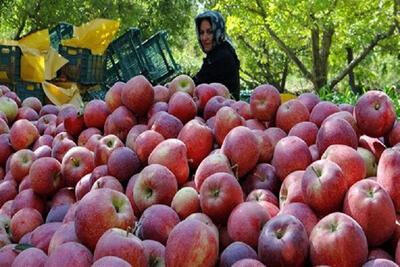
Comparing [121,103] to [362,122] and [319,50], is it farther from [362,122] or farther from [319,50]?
[319,50]

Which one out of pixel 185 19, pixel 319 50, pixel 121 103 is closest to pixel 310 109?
pixel 121 103

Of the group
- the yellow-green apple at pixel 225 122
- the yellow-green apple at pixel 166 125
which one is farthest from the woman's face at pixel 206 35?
the yellow-green apple at pixel 225 122

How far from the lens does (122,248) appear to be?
139 centimetres

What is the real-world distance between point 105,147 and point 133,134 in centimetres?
17

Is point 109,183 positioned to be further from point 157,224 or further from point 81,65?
point 81,65

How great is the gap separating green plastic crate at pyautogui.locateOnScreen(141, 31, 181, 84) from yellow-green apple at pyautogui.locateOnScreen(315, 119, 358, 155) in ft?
22.1

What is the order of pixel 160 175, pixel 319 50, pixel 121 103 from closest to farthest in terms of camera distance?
pixel 160 175 → pixel 121 103 → pixel 319 50

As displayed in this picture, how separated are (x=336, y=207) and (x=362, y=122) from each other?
1.78ft

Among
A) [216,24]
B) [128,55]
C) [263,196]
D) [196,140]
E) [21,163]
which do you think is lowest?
[128,55]

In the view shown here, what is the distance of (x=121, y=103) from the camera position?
2594 millimetres

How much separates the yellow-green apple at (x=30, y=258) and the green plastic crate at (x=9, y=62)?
5.12 meters

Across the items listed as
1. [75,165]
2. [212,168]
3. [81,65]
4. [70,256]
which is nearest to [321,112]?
[212,168]

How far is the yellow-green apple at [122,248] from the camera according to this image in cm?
139

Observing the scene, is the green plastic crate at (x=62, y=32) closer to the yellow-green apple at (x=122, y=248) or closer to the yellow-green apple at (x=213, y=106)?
the yellow-green apple at (x=213, y=106)
